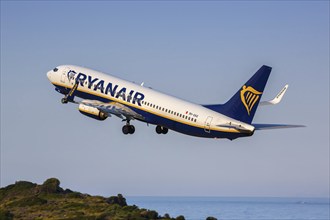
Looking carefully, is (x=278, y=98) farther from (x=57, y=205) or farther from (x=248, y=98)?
(x=57, y=205)

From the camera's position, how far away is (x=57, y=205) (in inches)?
6535

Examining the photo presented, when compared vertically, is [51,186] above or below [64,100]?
above

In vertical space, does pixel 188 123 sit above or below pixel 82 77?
below

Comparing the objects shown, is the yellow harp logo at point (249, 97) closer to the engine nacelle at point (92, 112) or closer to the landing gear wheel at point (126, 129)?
the landing gear wheel at point (126, 129)

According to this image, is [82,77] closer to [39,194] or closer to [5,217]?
[5,217]

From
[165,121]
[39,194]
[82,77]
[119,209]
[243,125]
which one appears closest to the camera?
[243,125]

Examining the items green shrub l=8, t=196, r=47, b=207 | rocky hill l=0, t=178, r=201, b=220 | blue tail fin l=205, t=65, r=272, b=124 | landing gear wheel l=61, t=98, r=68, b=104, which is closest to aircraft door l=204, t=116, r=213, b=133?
blue tail fin l=205, t=65, r=272, b=124

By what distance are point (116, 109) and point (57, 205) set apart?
61863mm

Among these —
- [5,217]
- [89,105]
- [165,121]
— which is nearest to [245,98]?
[165,121]

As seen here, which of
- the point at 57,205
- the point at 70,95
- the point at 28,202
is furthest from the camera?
the point at 28,202

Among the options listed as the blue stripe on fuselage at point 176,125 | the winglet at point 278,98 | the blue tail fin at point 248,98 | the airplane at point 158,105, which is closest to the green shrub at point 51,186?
the airplane at point 158,105

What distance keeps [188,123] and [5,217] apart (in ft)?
195

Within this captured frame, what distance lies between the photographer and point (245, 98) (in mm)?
98688

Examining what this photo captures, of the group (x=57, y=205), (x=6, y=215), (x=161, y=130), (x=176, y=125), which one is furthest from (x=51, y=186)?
(x=176, y=125)
